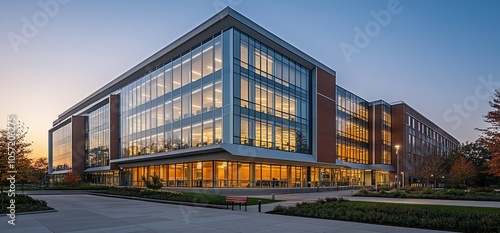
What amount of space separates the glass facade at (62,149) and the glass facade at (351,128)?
2129 inches

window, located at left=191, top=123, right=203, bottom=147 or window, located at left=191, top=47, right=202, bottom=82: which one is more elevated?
window, located at left=191, top=47, right=202, bottom=82

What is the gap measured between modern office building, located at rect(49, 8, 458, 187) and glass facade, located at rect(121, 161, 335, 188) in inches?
4.4

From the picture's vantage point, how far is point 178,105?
145 ft

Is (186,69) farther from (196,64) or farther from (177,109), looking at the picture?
(177,109)

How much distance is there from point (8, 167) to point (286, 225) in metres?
16.5

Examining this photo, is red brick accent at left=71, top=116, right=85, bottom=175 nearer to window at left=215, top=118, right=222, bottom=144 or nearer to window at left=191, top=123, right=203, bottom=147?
window at left=191, top=123, right=203, bottom=147

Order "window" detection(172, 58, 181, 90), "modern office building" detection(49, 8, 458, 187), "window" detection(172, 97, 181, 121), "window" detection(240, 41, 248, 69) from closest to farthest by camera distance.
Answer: "modern office building" detection(49, 8, 458, 187) → "window" detection(240, 41, 248, 69) → "window" detection(172, 97, 181, 121) → "window" detection(172, 58, 181, 90)

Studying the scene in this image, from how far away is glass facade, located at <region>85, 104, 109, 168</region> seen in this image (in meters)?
63.4

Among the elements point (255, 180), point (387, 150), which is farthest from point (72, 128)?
point (387, 150)

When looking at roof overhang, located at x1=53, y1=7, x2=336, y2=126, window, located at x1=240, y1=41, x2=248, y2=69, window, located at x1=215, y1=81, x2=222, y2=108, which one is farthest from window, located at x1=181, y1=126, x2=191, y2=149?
window, located at x1=240, y1=41, x2=248, y2=69

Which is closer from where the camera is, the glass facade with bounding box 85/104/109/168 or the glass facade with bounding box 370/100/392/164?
the glass facade with bounding box 85/104/109/168

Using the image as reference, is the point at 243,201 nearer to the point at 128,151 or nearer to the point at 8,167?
the point at 8,167

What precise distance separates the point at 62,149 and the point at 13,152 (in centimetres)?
6745

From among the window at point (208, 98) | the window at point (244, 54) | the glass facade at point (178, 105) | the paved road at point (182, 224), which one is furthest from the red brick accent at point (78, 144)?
the paved road at point (182, 224)
